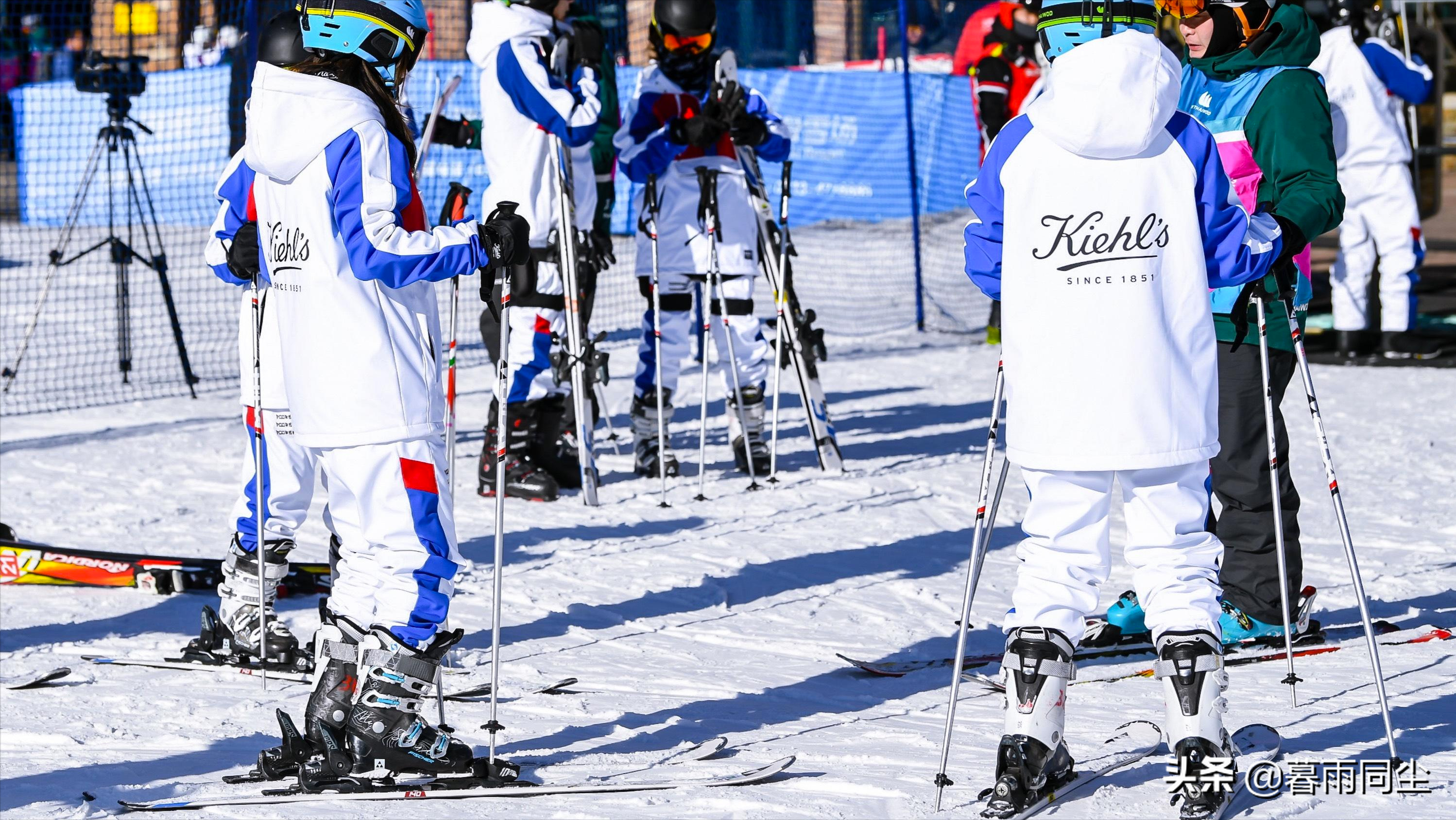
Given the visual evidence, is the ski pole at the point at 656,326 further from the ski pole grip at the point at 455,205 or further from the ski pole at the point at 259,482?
the ski pole at the point at 259,482

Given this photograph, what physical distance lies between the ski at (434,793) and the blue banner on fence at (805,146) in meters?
12.3

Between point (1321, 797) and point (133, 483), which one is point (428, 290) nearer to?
point (1321, 797)

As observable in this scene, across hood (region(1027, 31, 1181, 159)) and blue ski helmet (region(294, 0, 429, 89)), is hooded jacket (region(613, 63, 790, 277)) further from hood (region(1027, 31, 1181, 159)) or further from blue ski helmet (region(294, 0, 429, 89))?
hood (region(1027, 31, 1181, 159))

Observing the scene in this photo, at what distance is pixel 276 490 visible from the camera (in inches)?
198

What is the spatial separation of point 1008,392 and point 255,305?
2498 millimetres

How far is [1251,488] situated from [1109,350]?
172cm

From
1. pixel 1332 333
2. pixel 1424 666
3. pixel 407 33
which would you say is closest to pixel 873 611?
pixel 1424 666

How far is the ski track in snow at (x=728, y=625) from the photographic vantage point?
4043 mm

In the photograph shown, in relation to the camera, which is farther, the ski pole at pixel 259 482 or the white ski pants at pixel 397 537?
the ski pole at pixel 259 482

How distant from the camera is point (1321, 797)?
3727 mm

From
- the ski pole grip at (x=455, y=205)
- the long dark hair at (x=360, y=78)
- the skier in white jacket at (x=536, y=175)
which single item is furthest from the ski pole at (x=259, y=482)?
the skier in white jacket at (x=536, y=175)

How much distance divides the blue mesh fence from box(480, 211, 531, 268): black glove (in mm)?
7856

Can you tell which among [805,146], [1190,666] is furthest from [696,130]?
[805,146]

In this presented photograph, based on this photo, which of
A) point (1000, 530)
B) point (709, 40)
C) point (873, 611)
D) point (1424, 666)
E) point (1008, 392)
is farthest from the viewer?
point (709, 40)
